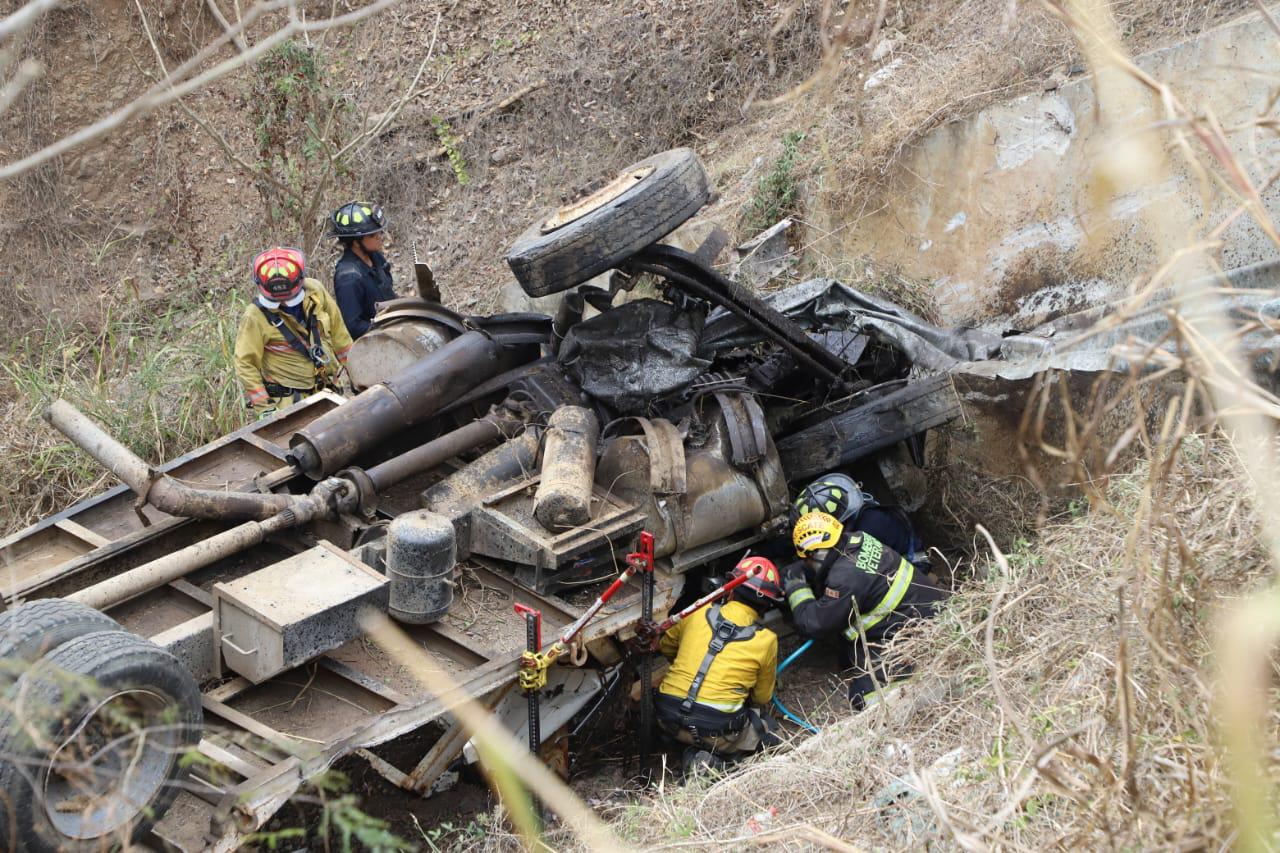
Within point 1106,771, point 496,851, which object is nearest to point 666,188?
point 496,851

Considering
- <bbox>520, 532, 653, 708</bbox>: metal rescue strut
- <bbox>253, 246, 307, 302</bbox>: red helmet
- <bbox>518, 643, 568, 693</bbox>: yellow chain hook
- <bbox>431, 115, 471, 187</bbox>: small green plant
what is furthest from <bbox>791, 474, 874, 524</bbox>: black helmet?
<bbox>431, 115, 471, 187</bbox>: small green plant

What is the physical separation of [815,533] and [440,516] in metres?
1.84

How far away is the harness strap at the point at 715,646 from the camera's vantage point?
5.42 metres

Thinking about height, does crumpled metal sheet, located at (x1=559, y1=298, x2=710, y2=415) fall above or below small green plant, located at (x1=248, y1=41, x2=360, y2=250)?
below

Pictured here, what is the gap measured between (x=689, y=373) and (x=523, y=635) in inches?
64.3

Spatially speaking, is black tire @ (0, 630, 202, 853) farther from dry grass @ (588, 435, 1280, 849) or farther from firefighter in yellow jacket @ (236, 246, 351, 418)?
firefighter in yellow jacket @ (236, 246, 351, 418)

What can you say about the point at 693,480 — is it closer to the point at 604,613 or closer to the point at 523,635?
the point at 604,613

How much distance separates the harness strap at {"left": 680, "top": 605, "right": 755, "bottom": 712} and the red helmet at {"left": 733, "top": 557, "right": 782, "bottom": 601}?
0.23 m

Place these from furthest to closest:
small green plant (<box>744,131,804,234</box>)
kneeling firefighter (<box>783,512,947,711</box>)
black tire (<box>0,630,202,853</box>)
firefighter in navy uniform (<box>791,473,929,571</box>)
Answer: small green plant (<box>744,131,804,234</box>)
firefighter in navy uniform (<box>791,473,929,571</box>)
kneeling firefighter (<box>783,512,947,711</box>)
black tire (<box>0,630,202,853</box>)

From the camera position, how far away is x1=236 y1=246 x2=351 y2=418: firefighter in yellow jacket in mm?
6891

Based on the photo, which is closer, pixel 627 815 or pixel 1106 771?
pixel 1106 771

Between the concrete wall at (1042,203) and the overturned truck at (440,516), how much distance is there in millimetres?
849

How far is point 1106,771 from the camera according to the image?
269 centimetres

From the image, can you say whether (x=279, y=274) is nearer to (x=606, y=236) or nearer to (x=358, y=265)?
(x=358, y=265)
